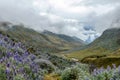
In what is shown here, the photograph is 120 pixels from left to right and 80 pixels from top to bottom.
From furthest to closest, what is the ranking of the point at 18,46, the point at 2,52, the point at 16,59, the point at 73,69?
the point at 73,69, the point at 18,46, the point at 2,52, the point at 16,59

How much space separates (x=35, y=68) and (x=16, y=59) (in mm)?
756

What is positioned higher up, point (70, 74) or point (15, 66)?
point (15, 66)

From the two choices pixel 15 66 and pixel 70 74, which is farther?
pixel 70 74

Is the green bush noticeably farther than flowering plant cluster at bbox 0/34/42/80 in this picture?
Yes

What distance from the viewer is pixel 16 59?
1032 cm

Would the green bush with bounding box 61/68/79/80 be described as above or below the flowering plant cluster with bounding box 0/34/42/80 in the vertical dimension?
below

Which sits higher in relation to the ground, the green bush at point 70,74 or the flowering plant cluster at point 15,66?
the flowering plant cluster at point 15,66

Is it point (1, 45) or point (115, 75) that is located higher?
point (1, 45)

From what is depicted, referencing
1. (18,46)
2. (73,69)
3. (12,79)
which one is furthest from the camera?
(73,69)

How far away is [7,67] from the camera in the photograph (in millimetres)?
9094

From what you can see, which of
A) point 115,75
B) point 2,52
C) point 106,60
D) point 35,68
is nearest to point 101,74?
point 115,75

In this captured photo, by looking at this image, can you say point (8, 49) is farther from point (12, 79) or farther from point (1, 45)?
point (12, 79)

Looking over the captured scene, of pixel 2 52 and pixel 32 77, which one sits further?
pixel 2 52

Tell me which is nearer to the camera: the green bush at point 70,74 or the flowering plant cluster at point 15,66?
the flowering plant cluster at point 15,66
